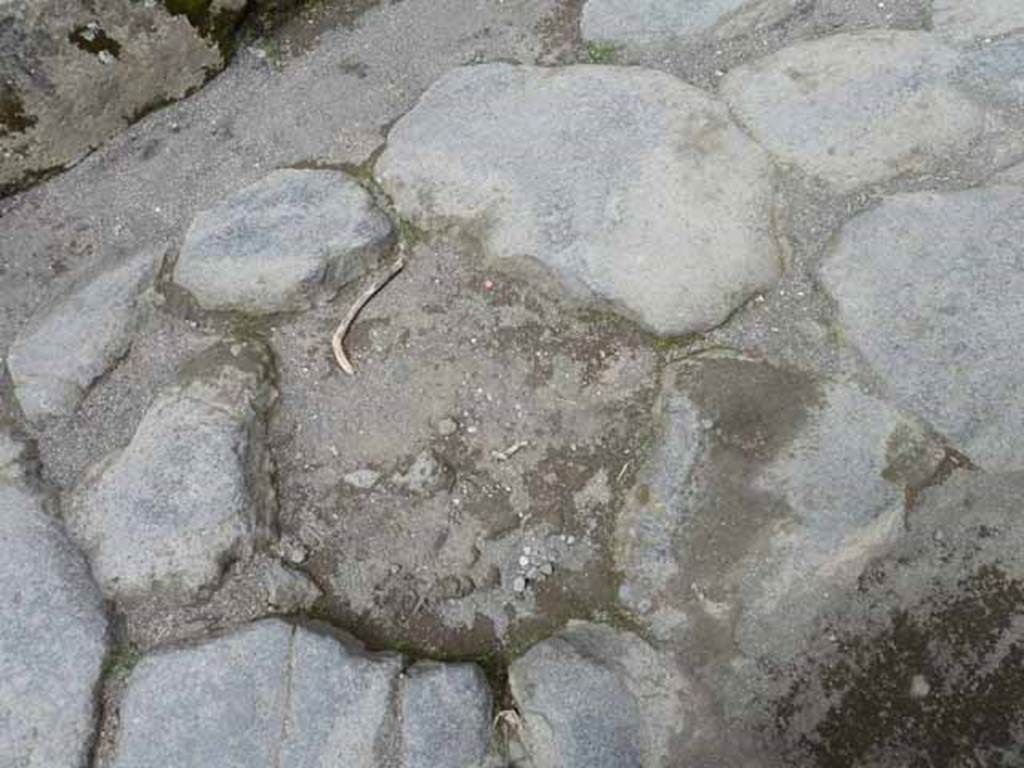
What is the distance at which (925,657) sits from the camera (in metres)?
1.56

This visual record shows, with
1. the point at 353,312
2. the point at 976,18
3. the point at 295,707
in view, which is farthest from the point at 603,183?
the point at 295,707

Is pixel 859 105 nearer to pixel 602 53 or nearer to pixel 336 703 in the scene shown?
pixel 602 53

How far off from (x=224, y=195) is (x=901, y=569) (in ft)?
5.09

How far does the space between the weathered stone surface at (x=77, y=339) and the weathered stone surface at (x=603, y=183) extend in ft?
1.86

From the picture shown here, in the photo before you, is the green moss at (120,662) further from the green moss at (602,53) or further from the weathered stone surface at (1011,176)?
the weathered stone surface at (1011,176)

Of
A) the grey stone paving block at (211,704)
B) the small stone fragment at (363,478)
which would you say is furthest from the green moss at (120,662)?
the small stone fragment at (363,478)

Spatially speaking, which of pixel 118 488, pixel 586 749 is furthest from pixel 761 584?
pixel 118 488

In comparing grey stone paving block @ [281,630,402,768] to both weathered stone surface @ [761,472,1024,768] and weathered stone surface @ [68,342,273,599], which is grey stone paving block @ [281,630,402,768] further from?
weathered stone surface @ [761,472,1024,768]

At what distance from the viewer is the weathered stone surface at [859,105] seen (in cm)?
208

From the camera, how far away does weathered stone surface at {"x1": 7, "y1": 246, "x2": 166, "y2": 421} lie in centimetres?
204

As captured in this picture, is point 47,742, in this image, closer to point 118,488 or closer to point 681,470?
point 118,488

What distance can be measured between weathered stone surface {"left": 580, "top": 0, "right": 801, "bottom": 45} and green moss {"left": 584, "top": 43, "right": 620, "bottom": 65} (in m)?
0.02

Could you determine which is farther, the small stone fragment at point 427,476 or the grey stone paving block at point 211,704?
the small stone fragment at point 427,476

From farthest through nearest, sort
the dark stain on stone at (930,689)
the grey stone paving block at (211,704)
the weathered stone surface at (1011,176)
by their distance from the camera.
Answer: the weathered stone surface at (1011,176) → the grey stone paving block at (211,704) → the dark stain on stone at (930,689)
